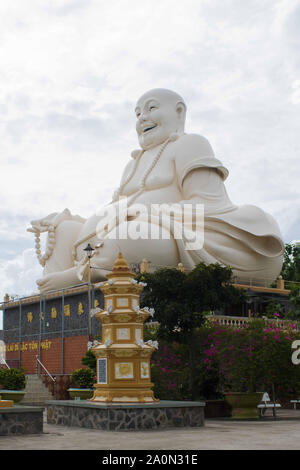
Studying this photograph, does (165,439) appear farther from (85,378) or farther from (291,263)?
(291,263)

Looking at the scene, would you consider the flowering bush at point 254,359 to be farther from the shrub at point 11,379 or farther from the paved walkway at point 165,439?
the shrub at point 11,379

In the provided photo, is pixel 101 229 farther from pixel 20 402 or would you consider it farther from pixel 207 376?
pixel 207 376

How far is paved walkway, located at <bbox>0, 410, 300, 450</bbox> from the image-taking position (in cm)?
768

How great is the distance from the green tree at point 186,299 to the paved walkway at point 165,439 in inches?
143

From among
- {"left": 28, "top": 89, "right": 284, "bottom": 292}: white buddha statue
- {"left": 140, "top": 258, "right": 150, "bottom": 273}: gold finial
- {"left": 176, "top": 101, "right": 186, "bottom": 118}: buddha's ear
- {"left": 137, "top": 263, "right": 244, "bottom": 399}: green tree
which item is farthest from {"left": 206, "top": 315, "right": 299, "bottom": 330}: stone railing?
{"left": 176, "top": 101, "right": 186, "bottom": 118}: buddha's ear

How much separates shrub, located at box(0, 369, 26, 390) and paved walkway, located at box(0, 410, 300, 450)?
623 cm

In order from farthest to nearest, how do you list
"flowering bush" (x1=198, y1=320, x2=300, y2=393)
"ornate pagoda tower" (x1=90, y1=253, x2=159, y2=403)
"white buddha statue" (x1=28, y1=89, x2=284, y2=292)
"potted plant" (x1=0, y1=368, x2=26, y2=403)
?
1. "white buddha statue" (x1=28, y1=89, x2=284, y2=292)
2. "potted plant" (x1=0, y1=368, x2=26, y2=403)
3. "flowering bush" (x1=198, y1=320, x2=300, y2=393)
4. "ornate pagoda tower" (x1=90, y1=253, x2=159, y2=403)

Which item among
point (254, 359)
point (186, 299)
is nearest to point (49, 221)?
point (186, 299)

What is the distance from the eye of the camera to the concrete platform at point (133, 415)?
32.2ft

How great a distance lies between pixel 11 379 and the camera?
16.6 metres

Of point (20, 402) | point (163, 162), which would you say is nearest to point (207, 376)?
point (20, 402)

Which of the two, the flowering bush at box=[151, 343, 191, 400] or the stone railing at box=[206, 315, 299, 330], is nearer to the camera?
the flowering bush at box=[151, 343, 191, 400]

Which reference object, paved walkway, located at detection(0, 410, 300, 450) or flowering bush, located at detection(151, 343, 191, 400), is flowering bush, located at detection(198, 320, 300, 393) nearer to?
flowering bush, located at detection(151, 343, 191, 400)

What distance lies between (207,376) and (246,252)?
21.8ft
